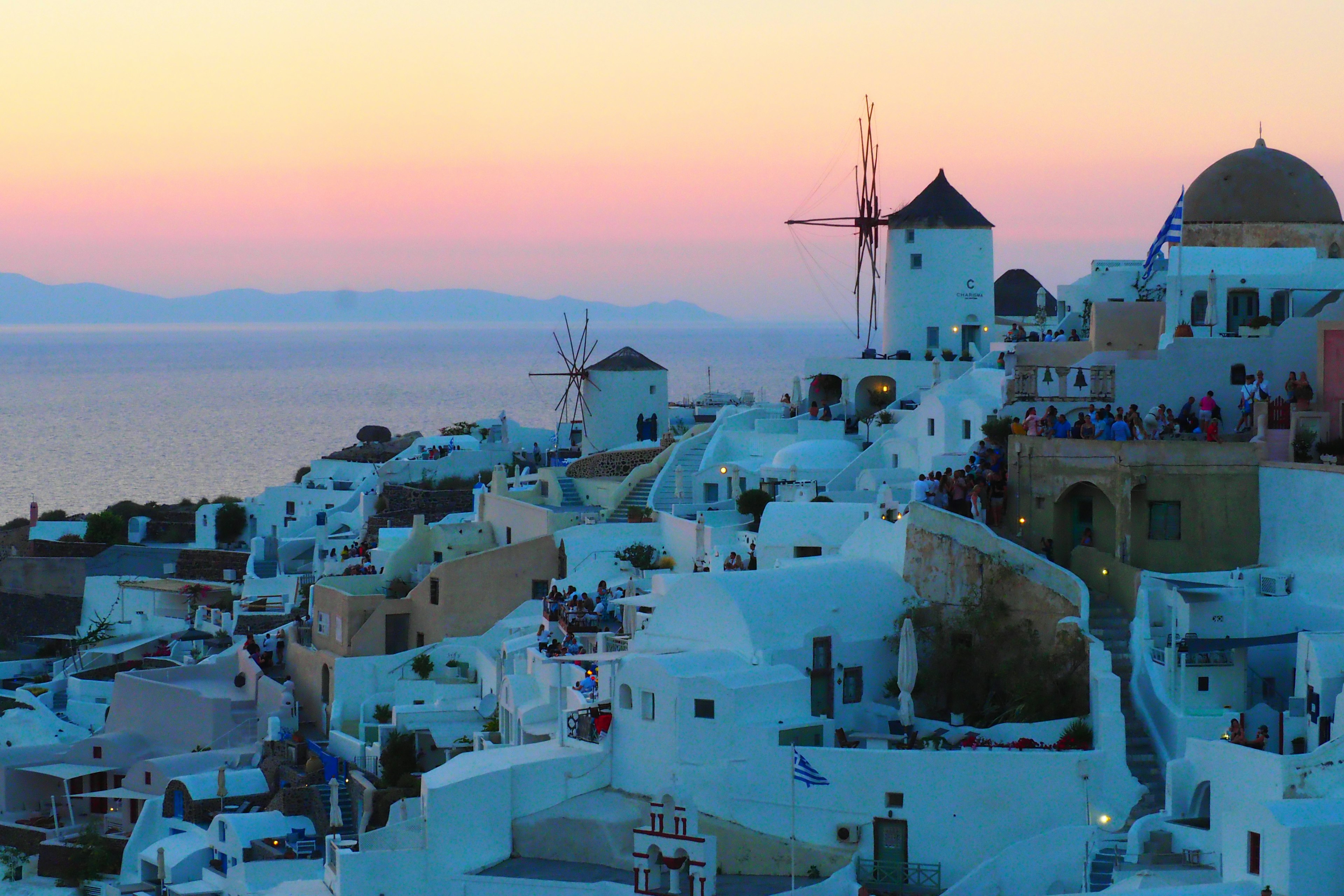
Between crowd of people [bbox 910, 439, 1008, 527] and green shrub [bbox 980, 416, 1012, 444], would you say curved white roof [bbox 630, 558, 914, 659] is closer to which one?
crowd of people [bbox 910, 439, 1008, 527]

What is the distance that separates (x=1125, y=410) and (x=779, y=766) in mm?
8932

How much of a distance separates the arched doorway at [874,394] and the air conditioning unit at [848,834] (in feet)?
62.6

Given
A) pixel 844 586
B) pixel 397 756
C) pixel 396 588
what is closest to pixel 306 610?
pixel 396 588

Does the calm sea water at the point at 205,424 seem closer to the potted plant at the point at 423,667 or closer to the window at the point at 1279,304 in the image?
the potted plant at the point at 423,667

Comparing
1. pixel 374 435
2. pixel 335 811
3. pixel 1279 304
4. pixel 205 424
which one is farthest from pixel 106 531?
pixel 205 424

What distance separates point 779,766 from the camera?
2505 centimetres

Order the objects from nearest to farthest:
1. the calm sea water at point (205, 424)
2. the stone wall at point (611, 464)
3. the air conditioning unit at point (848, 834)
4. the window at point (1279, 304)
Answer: the air conditioning unit at point (848, 834), the window at point (1279, 304), the stone wall at point (611, 464), the calm sea water at point (205, 424)

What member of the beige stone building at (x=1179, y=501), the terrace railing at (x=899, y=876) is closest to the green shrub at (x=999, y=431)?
the beige stone building at (x=1179, y=501)

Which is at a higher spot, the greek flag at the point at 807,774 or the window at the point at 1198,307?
the window at the point at 1198,307

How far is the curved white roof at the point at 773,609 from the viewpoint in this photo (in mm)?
26688

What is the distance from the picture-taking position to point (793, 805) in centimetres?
2494

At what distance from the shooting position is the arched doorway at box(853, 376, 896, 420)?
142 feet

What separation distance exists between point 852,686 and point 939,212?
20.1m

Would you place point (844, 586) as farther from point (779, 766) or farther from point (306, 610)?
point (306, 610)
